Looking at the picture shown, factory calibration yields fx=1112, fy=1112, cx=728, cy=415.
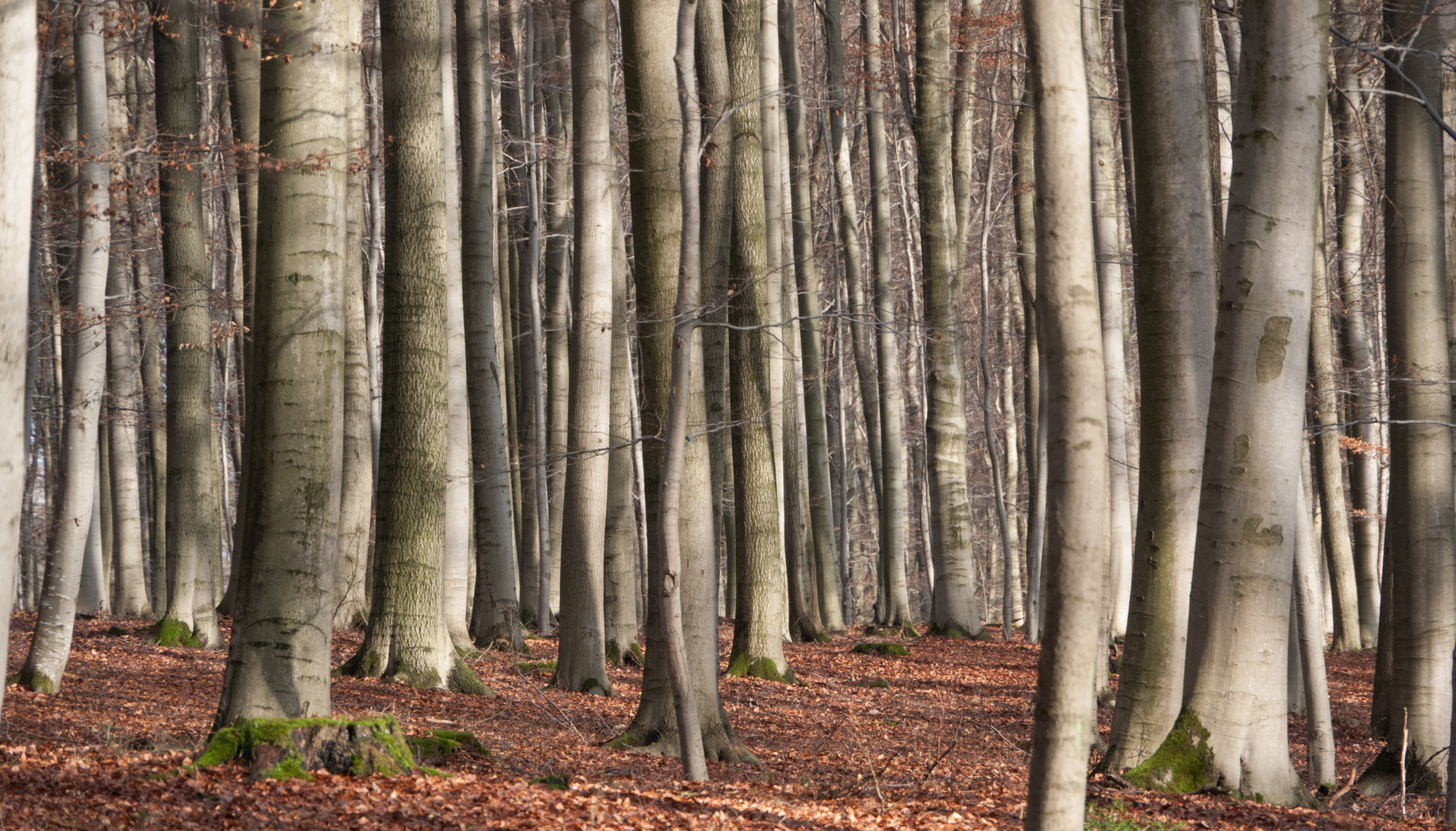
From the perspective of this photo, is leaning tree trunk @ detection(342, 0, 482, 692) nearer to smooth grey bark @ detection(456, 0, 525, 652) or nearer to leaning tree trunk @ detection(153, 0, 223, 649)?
smooth grey bark @ detection(456, 0, 525, 652)

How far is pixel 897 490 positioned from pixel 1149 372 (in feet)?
37.9

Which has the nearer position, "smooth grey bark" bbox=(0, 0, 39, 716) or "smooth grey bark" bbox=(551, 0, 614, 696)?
"smooth grey bark" bbox=(0, 0, 39, 716)

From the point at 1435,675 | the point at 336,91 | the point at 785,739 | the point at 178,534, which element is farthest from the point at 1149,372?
the point at 178,534

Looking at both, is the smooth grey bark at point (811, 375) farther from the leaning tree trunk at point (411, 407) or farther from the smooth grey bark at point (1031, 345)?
the leaning tree trunk at point (411, 407)

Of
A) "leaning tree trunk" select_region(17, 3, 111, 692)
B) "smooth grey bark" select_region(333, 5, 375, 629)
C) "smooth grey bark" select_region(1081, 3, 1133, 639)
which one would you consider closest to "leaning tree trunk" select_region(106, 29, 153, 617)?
"smooth grey bark" select_region(333, 5, 375, 629)

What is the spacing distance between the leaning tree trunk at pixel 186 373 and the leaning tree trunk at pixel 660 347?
5955 mm

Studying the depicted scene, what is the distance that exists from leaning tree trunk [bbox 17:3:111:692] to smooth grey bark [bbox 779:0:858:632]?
10552 mm

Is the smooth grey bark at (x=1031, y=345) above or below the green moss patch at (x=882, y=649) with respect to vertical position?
above

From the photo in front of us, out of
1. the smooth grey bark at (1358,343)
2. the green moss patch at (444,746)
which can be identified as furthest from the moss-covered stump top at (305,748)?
the smooth grey bark at (1358,343)

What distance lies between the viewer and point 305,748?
18.3 ft

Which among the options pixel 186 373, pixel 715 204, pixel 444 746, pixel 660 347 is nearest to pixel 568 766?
pixel 444 746

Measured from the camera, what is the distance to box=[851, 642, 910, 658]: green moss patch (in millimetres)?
14719

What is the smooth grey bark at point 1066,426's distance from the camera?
4172 millimetres

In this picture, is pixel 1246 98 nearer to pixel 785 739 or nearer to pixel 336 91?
pixel 336 91
